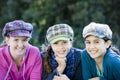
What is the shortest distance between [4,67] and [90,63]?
36.0 inches

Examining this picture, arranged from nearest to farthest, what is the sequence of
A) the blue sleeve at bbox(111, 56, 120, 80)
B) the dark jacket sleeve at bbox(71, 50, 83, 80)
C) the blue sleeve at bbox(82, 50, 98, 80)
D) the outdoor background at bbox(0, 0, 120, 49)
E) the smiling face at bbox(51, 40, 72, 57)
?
the blue sleeve at bbox(111, 56, 120, 80)
the smiling face at bbox(51, 40, 72, 57)
the blue sleeve at bbox(82, 50, 98, 80)
the dark jacket sleeve at bbox(71, 50, 83, 80)
the outdoor background at bbox(0, 0, 120, 49)

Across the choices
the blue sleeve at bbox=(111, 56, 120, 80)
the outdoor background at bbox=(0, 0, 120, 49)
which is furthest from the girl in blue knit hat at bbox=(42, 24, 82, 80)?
the outdoor background at bbox=(0, 0, 120, 49)

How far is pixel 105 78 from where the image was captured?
14.1 ft

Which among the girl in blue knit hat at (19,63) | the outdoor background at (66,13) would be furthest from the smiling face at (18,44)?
the outdoor background at (66,13)

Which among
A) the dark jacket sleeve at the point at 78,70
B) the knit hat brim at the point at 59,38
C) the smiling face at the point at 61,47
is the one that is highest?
the knit hat brim at the point at 59,38

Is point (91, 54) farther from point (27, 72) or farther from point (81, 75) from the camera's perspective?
point (27, 72)

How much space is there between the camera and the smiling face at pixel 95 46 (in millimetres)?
4227

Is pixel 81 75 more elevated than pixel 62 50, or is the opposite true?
pixel 62 50

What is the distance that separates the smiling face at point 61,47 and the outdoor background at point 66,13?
6906 mm

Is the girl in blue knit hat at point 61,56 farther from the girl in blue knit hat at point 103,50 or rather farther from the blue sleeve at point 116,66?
the blue sleeve at point 116,66

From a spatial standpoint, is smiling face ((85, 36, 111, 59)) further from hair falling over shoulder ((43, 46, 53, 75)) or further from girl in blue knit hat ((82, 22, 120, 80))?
hair falling over shoulder ((43, 46, 53, 75))

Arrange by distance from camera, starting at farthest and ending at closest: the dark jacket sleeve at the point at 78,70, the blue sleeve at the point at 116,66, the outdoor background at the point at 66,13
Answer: the outdoor background at the point at 66,13
the dark jacket sleeve at the point at 78,70
the blue sleeve at the point at 116,66

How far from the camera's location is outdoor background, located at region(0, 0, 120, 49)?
1190 centimetres

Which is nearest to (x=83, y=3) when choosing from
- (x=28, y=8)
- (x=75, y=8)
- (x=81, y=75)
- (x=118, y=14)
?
(x=75, y=8)
